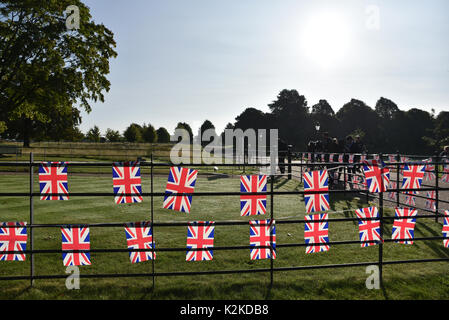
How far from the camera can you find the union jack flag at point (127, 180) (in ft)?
14.1

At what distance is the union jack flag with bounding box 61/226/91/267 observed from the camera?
13.9ft

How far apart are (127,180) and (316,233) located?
118 inches

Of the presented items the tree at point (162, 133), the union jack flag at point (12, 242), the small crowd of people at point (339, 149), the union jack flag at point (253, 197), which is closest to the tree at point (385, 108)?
the tree at point (162, 133)

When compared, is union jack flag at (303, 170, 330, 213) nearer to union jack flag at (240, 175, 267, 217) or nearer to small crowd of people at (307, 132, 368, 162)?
union jack flag at (240, 175, 267, 217)

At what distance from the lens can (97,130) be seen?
243ft

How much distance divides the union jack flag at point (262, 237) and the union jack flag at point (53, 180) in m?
2.74

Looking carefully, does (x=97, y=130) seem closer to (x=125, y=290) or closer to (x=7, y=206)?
(x=7, y=206)

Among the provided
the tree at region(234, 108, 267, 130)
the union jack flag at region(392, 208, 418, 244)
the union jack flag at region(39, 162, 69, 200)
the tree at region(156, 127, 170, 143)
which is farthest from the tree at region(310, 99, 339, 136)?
the union jack flag at region(39, 162, 69, 200)

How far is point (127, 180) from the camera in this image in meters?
4.36

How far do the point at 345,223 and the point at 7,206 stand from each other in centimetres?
1070

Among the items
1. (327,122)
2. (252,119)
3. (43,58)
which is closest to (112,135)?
(252,119)

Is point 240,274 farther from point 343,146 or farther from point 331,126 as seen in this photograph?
point 331,126

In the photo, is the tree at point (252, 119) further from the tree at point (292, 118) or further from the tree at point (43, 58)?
the tree at point (43, 58)
